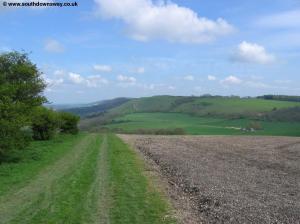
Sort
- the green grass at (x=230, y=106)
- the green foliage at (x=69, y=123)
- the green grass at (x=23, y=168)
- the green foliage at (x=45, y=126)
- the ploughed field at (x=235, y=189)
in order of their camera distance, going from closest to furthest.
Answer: the ploughed field at (x=235, y=189)
the green grass at (x=23, y=168)
the green foliage at (x=45, y=126)
the green foliage at (x=69, y=123)
the green grass at (x=230, y=106)

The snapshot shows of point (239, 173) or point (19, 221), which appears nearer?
point (19, 221)

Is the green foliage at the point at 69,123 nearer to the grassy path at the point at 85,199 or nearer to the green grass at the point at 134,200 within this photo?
the grassy path at the point at 85,199

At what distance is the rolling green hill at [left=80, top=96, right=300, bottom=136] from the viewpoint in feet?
319

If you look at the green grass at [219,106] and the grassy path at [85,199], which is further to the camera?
the green grass at [219,106]

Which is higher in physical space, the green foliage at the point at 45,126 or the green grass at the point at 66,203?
the green foliage at the point at 45,126

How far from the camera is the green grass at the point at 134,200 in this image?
1364 centimetres

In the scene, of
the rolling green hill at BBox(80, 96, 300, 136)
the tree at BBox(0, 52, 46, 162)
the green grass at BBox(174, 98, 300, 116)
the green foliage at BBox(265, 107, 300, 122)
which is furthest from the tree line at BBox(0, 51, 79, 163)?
the green grass at BBox(174, 98, 300, 116)

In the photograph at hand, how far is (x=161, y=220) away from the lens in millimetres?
13375

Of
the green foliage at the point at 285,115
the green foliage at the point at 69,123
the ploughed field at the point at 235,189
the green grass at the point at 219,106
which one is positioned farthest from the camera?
the green grass at the point at 219,106

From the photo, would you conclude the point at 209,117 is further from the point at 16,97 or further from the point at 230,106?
the point at 16,97

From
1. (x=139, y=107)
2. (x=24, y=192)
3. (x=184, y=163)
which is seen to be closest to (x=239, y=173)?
(x=184, y=163)

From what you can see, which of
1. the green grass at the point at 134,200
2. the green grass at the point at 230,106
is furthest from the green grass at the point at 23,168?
the green grass at the point at 230,106

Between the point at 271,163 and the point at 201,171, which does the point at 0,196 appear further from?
the point at 271,163

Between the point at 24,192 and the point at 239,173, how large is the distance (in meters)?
11.1
